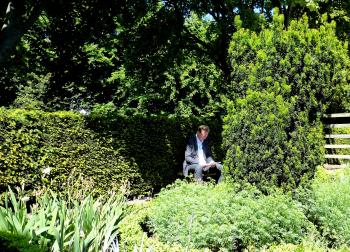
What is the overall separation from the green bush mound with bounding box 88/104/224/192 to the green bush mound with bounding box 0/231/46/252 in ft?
17.5

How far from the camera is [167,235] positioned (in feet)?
14.9

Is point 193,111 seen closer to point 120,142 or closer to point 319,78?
point 120,142

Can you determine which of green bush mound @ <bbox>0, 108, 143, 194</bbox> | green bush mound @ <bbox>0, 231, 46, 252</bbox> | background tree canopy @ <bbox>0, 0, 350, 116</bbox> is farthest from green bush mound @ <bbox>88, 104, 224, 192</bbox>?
green bush mound @ <bbox>0, 231, 46, 252</bbox>

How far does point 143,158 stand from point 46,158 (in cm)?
257

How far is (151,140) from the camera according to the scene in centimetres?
1005

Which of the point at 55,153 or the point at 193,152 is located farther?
the point at 193,152

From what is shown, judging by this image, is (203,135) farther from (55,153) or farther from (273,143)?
(273,143)

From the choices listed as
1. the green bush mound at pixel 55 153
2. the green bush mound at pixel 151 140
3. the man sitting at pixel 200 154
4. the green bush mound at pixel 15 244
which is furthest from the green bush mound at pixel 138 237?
the green bush mound at pixel 151 140

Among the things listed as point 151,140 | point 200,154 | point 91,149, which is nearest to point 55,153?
point 91,149

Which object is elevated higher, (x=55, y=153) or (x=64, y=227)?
(x=55, y=153)

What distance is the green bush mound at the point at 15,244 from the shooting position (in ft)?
10.9

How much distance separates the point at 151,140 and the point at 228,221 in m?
5.80

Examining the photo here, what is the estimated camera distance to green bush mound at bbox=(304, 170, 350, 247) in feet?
14.9

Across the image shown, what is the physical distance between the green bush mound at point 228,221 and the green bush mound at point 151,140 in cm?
434
